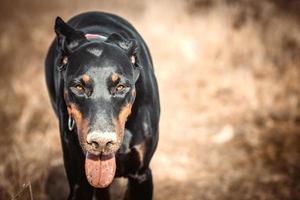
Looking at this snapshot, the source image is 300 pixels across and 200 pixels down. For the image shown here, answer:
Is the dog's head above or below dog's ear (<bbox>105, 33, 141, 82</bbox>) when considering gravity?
below

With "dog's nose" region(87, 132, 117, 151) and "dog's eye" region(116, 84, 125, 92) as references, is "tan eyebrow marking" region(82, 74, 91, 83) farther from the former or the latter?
"dog's nose" region(87, 132, 117, 151)

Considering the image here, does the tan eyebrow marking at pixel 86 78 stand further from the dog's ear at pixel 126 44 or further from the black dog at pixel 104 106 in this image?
the dog's ear at pixel 126 44

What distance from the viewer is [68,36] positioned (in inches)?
127

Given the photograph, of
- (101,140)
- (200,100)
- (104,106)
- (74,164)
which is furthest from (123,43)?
(200,100)

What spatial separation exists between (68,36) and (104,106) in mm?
569

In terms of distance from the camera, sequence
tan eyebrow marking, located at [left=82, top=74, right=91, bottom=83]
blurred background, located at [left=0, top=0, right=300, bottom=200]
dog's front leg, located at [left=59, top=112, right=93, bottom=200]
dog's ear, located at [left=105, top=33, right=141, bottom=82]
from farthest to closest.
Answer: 1. blurred background, located at [left=0, top=0, right=300, bottom=200]
2. dog's front leg, located at [left=59, top=112, right=93, bottom=200]
3. dog's ear, located at [left=105, top=33, right=141, bottom=82]
4. tan eyebrow marking, located at [left=82, top=74, right=91, bottom=83]

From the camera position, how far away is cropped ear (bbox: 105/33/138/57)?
3268 mm

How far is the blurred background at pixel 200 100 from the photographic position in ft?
17.6

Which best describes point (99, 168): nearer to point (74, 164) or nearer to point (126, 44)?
point (74, 164)

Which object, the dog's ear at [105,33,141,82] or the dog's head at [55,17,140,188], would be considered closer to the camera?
the dog's head at [55,17,140,188]

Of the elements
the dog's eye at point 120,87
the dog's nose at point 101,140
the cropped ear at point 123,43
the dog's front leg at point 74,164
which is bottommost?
the dog's front leg at point 74,164

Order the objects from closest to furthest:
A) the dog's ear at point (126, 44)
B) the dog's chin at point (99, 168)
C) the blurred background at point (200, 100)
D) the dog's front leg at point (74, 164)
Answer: the dog's chin at point (99, 168)
the dog's ear at point (126, 44)
the dog's front leg at point (74, 164)
the blurred background at point (200, 100)

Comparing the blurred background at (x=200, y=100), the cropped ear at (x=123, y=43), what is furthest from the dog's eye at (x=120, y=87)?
the blurred background at (x=200, y=100)

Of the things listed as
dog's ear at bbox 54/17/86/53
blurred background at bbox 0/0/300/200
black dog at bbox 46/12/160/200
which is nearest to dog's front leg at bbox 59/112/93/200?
black dog at bbox 46/12/160/200
